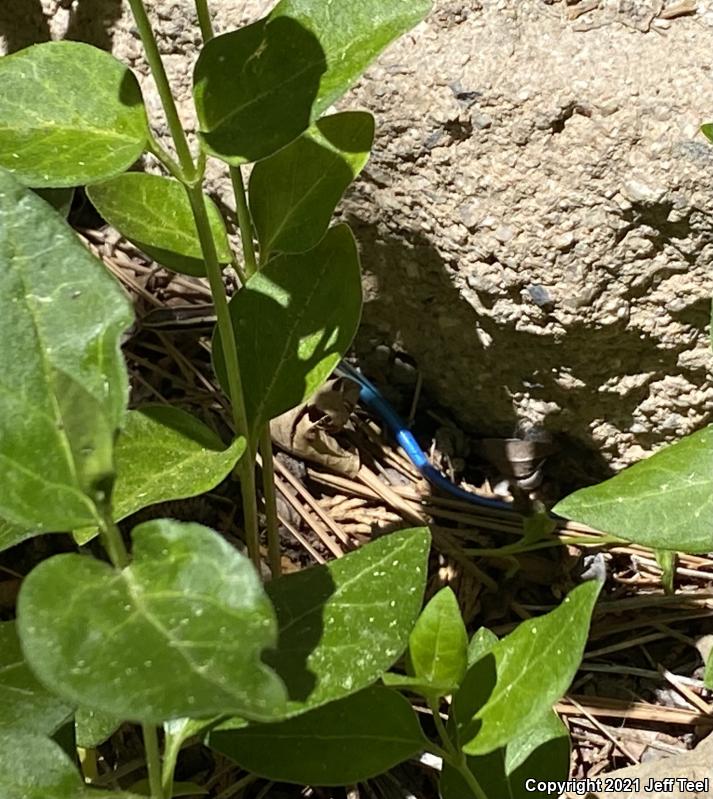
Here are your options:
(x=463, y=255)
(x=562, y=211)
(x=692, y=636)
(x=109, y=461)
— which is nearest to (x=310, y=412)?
(x=463, y=255)

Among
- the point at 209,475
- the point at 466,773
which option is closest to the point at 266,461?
the point at 209,475

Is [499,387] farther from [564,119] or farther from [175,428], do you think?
[175,428]

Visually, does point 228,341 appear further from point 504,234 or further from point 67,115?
point 504,234

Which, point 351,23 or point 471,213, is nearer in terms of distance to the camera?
point 351,23

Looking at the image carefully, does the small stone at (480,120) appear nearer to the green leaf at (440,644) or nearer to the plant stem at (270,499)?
the plant stem at (270,499)

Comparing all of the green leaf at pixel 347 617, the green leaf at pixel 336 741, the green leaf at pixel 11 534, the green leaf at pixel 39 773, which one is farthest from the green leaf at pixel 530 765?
the green leaf at pixel 11 534
